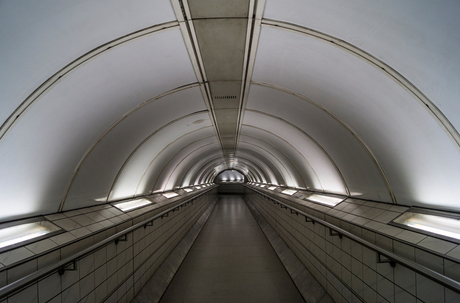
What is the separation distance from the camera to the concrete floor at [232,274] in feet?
15.3

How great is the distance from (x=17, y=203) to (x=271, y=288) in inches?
173

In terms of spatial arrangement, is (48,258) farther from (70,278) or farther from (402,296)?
(402,296)

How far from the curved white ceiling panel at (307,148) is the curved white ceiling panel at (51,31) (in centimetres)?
391

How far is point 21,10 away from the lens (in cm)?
185

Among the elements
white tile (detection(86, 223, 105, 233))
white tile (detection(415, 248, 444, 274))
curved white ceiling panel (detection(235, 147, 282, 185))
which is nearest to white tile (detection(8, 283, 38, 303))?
Answer: white tile (detection(86, 223, 105, 233))

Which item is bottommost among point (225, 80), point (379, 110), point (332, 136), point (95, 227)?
point (95, 227)

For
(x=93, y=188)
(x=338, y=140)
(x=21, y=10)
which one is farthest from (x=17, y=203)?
(x=338, y=140)

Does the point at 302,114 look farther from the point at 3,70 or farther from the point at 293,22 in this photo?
the point at 3,70

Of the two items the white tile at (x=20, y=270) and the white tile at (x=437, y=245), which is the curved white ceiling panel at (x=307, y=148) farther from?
the white tile at (x=20, y=270)

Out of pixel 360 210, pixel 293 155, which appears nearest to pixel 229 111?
pixel 293 155

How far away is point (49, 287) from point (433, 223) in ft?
14.2

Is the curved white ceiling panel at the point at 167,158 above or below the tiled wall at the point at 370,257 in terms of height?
above

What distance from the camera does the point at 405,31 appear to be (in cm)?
222

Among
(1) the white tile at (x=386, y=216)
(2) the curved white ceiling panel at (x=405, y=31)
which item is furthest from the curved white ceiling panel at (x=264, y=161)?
(2) the curved white ceiling panel at (x=405, y=31)
